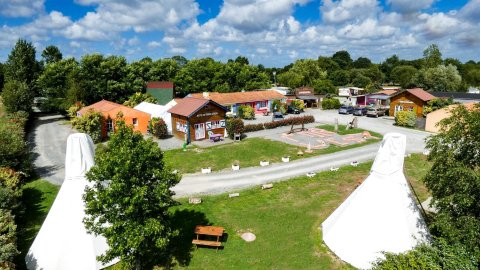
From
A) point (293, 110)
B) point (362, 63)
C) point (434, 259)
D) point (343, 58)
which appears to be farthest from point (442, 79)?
point (343, 58)

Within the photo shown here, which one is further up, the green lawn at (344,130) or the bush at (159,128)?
the bush at (159,128)

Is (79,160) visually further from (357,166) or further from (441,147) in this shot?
(357,166)

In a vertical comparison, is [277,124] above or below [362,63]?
below

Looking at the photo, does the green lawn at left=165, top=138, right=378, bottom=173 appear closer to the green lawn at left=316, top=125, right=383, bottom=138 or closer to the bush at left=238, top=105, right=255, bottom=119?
the green lawn at left=316, top=125, right=383, bottom=138

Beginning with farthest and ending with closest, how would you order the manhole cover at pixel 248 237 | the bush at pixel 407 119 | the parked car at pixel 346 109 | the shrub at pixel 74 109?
1. the parked car at pixel 346 109
2. the bush at pixel 407 119
3. the shrub at pixel 74 109
4. the manhole cover at pixel 248 237

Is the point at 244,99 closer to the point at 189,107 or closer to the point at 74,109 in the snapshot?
the point at 189,107

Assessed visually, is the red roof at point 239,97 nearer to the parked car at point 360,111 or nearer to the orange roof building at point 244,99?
the orange roof building at point 244,99

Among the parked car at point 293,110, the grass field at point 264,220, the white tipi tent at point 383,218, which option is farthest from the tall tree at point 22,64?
the white tipi tent at point 383,218
